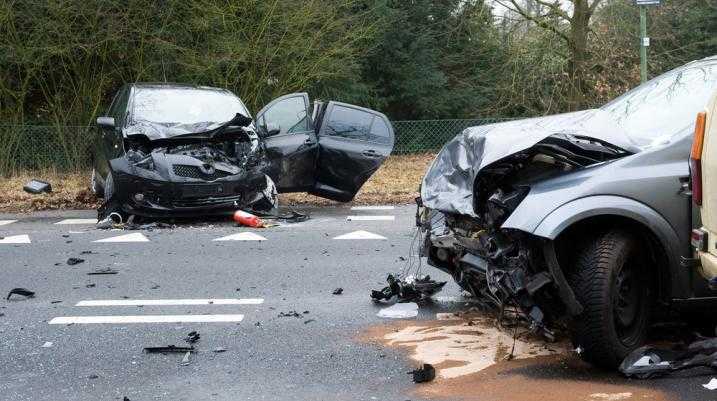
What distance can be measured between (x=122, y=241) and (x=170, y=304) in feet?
9.96

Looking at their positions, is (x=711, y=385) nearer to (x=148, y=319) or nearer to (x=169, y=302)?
(x=148, y=319)

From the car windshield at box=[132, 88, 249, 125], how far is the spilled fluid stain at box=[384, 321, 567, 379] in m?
6.18

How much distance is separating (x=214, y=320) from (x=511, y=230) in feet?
7.88

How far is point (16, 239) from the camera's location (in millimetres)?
9445

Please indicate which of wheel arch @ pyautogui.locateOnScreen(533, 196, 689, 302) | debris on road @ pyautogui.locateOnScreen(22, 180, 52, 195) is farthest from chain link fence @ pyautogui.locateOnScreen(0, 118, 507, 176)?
wheel arch @ pyautogui.locateOnScreen(533, 196, 689, 302)

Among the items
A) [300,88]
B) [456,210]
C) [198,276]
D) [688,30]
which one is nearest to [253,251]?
[198,276]

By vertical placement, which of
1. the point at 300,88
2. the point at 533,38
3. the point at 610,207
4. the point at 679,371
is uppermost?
the point at 533,38

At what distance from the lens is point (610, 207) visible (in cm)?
453

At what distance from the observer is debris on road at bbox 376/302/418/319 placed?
6034 millimetres

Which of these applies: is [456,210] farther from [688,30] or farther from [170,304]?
[688,30]

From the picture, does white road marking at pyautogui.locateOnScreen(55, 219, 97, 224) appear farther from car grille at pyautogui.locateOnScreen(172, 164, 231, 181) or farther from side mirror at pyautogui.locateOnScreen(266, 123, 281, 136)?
side mirror at pyautogui.locateOnScreen(266, 123, 281, 136)

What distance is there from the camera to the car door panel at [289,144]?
1113 centimetres

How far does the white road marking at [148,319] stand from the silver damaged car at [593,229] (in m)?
1.98

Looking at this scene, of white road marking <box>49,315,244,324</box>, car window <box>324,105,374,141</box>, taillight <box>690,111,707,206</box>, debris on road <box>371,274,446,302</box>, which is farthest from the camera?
car window <box>324,105,374,141</box>
